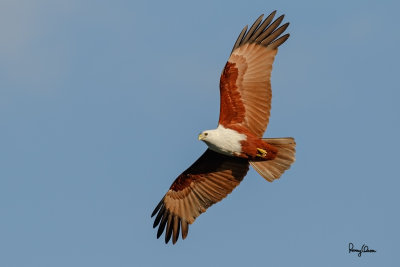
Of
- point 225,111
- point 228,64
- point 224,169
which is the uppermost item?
point 228,64

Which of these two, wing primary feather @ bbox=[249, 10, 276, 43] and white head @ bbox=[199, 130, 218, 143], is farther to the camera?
wing primary feather @ bbox=[249, 10, 276, 43]

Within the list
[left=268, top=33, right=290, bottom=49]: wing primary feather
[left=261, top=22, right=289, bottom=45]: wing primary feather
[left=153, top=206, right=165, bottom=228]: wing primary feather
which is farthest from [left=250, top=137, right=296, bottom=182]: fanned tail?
[left=153, top=206, right=165, bottom=228]: wing primary feather

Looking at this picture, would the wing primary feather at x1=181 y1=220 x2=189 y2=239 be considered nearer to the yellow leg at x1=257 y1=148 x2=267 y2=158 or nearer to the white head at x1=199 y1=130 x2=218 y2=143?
the white head at x1=199 y1=130 x2=218 y2=143

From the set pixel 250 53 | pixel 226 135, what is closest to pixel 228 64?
pixel 250 53

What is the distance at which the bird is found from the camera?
14.8m

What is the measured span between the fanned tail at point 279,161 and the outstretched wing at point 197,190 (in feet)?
1.79

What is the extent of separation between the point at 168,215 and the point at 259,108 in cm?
320

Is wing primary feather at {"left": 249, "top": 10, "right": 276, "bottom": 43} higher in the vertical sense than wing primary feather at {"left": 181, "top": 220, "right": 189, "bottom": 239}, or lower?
higher

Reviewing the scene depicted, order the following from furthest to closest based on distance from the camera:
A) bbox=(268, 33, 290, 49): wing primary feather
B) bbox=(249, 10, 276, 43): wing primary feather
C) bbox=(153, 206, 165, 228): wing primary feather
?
bbox=(153, 206, 165, 228): wing primary feather → bbox=(249, 10, 276, 43): wing primary feather → bbox=(268, 33, 290, 49): wing primary feather

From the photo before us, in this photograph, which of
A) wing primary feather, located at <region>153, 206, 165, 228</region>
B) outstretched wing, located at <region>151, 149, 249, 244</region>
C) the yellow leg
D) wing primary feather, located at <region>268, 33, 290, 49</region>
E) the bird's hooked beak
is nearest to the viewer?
the bird's hooked beak

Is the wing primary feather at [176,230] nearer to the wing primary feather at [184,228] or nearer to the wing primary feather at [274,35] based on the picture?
the wing primary feather at [184,228]

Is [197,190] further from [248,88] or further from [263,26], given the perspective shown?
[263,26]

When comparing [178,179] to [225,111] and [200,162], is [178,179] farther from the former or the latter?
[225,111]

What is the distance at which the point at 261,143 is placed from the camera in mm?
14867
